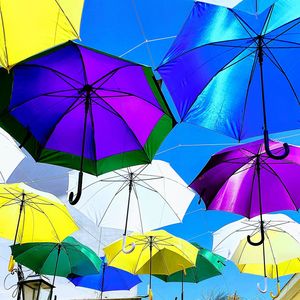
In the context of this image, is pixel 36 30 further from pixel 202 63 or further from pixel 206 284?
pixel 206 284

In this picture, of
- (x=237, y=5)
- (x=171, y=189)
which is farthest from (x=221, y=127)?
(x=171, y=189)

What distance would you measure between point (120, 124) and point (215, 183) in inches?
48.6

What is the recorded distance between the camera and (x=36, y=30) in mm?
2439

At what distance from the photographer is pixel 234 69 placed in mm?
3148

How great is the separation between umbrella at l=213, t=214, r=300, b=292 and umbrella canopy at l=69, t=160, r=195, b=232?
2.53 ft

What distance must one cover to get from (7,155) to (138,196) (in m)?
1.57

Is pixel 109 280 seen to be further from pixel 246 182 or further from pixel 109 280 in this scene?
pixel 246 182

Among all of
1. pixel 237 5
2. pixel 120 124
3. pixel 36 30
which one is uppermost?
pixel 237 5

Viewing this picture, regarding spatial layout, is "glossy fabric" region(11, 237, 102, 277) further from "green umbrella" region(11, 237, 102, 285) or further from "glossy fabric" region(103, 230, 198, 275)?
"glossy fabric" region(103, 230, 198, 275)

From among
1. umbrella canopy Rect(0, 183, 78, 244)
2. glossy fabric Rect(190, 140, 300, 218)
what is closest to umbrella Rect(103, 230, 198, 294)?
umbrella canopy Rect(0, 183, 78, 244)

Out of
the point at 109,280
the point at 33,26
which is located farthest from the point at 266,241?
the point at 33,26

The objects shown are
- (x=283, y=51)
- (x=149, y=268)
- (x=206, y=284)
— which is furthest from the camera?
(x=206, y=284)

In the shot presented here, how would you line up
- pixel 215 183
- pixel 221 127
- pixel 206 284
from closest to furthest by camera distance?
pixel 221 127 → pixel 215 183 → pixel 206 284

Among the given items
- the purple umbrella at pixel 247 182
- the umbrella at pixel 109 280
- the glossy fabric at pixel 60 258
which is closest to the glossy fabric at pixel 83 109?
the purple umbrella at pixel 247 182
